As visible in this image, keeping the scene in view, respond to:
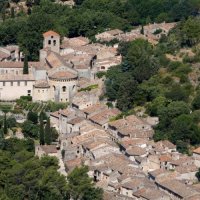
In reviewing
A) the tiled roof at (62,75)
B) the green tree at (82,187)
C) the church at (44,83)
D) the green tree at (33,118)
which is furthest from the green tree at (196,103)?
the green tree at (82,187)

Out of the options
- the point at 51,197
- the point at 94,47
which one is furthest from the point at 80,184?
the point at 94,47

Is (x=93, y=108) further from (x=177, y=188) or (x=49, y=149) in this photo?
(x=177, y=188)

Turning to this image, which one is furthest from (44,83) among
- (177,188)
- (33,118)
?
(177,188)

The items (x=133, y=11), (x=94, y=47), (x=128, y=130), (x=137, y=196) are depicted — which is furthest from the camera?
(x=133, y=11)

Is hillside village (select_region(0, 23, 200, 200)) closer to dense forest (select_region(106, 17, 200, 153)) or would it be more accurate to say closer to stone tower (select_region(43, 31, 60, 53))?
stone tower (select_region(43, 31, 60, 53))

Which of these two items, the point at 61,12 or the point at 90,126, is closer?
the point at 90,126

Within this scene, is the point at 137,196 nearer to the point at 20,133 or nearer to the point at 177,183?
the point at 177,183
